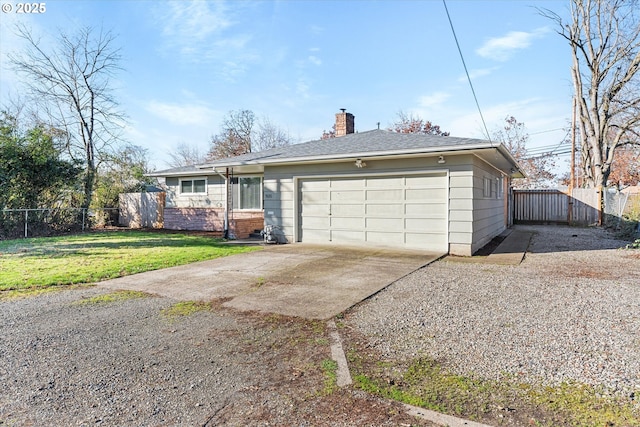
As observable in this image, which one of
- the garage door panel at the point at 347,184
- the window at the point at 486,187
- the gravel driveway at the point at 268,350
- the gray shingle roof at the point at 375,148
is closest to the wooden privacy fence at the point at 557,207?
the window at the point at 486,187

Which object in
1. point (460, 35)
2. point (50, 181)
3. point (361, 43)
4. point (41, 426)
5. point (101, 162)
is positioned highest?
point (361, 43)

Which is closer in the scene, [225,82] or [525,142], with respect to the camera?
[225,82]

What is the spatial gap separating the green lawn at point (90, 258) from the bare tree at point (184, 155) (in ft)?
92.0

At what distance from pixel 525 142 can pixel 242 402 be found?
33.6m

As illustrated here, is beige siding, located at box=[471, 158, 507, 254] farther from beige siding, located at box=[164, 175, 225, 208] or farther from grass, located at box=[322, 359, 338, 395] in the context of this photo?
beige siding, located at box=[164, 175, 225, 208]

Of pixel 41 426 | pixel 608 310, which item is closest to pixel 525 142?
pixel 608 310

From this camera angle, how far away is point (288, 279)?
6.27 m

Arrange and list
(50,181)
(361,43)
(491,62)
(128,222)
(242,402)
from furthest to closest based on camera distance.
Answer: (128,222) → (50,181) → (361,43) → (491,62) → (242,402)

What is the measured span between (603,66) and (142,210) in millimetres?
24381

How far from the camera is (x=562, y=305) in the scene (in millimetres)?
4641

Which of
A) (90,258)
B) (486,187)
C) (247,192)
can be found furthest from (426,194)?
(90,258)

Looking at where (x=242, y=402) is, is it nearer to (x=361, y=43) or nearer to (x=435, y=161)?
(x=435, y=161)

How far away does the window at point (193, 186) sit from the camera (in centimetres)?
1630

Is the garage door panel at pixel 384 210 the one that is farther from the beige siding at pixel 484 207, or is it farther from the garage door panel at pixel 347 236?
the beige siding at pixel 484 207
